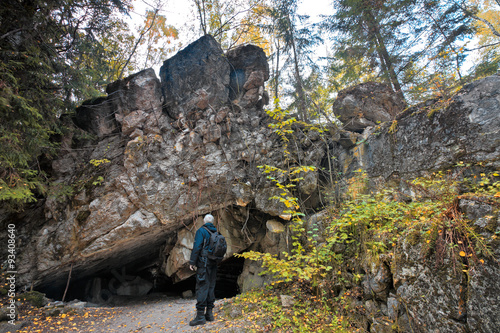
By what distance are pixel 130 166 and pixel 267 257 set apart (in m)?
5.09

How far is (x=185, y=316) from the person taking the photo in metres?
4.98

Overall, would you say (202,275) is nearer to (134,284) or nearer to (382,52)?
(134,284)

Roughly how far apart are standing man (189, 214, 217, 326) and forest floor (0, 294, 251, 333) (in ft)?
0.57

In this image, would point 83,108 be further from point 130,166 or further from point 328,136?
point 328,136

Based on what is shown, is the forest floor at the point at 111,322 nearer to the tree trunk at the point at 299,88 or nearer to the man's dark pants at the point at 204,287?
the man's dark pants at the point at 204,287

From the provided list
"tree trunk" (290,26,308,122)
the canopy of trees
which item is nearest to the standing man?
the canopy of trees

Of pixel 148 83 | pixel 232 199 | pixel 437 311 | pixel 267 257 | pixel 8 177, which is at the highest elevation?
pixel 148 83

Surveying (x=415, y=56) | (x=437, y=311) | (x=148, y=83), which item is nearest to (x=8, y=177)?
(x=148, y=83)

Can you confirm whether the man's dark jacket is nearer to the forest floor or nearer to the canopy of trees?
the forest floor

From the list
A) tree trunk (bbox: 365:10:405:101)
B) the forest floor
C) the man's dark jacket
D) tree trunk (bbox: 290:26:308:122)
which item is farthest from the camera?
tree trunk (bbox: 290:26:308:122)

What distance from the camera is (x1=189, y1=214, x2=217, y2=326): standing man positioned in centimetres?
425

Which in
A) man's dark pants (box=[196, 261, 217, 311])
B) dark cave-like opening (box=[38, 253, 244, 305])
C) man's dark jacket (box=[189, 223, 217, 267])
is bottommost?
dark cave-like opening (box=[38, 253, 244, 305])

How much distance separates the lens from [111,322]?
5.21 m

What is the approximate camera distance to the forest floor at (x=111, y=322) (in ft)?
13.8
